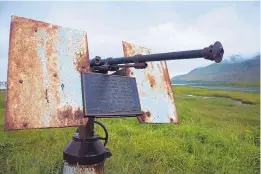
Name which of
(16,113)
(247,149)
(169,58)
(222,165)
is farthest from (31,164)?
(247,149)

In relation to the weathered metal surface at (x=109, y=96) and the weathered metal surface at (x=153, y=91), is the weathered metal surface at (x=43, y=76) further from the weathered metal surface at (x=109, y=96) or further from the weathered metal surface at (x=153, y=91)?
the weathered metal surface at (x=153, y=91)

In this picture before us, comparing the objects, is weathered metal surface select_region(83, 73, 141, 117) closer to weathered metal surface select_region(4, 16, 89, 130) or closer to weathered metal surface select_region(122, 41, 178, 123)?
weathered metal surface select_region(4, 16, 89, 130)

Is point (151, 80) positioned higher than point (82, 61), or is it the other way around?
point (82, 61)

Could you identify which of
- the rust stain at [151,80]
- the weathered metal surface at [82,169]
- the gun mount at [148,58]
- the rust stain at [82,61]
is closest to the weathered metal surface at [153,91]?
the rust stain at [151,80]

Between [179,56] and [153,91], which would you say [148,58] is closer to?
[179,56]

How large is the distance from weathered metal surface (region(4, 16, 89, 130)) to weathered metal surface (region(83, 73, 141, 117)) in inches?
3.7

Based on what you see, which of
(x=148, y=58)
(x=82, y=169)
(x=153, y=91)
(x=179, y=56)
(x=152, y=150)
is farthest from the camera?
(x=152, y=150)

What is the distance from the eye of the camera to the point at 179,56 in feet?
7.23

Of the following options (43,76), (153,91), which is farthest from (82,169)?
(153,91)

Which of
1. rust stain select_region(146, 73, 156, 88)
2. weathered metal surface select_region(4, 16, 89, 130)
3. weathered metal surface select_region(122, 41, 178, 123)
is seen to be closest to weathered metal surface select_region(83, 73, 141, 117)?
weathered metal surface select_region(4, 16, 89, 130)

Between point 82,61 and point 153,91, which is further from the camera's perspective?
point 153,91

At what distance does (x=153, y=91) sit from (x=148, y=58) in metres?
0.79

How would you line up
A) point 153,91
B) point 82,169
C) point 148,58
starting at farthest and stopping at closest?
point 153,91 → point 82,169 → point 148,58

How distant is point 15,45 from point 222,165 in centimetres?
404
